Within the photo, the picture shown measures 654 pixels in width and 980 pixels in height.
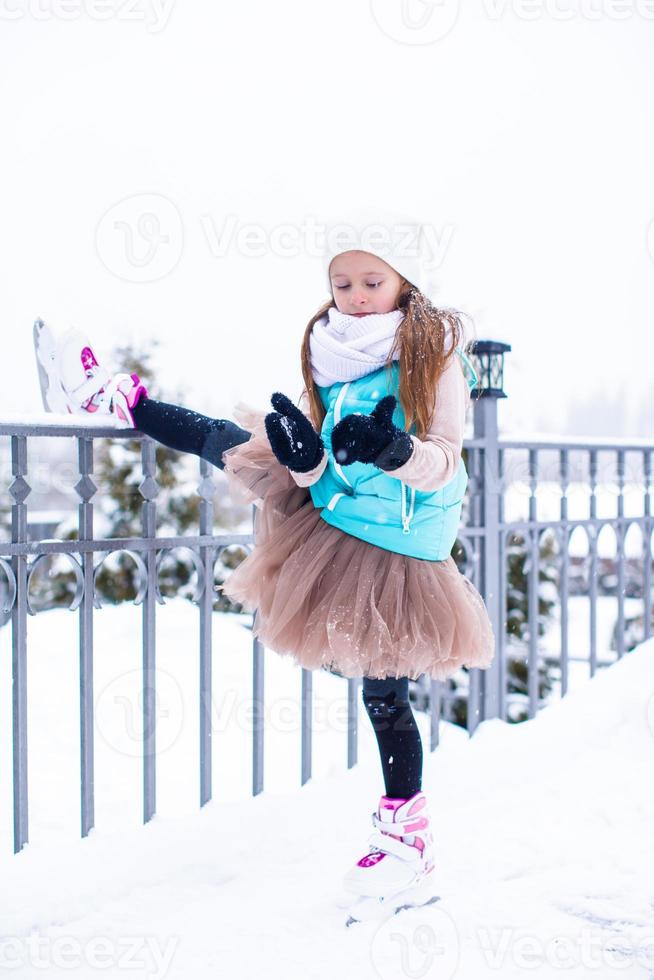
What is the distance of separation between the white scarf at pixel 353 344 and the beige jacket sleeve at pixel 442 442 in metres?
0.16

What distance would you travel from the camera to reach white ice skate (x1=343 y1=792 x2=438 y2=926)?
1.78 meters

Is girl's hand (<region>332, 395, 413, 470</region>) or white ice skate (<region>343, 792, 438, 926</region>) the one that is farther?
white ice skate (<region>343, 792, 438, 926</region>)

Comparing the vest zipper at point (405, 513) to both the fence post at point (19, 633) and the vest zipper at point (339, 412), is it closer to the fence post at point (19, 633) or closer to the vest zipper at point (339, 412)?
the vest zipper at point (339, 412)

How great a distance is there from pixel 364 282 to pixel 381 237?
12 centimetres

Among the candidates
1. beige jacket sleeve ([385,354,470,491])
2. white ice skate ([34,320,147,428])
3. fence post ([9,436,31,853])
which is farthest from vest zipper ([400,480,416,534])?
fence post ([9,436,31,853])

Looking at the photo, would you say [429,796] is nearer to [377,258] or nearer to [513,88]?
[377,258]

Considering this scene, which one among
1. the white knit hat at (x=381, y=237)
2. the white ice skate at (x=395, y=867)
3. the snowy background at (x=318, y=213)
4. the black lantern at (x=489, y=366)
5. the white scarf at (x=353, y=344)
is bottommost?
the white ice skate at (x=395, y=867)

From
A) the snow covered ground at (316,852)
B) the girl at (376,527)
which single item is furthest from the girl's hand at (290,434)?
the snow covered ground at (316,852)

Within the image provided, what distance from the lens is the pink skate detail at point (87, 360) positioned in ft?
7.25

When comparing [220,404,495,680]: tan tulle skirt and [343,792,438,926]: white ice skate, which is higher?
[220,404,495,680]: tan tulle skirt

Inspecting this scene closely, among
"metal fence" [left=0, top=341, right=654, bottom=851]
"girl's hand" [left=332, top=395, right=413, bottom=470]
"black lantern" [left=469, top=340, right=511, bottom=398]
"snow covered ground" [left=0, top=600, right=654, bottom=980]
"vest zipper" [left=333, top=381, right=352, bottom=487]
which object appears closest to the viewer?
"girl's hand" [left=332, top=395, right=413, bottom=470]

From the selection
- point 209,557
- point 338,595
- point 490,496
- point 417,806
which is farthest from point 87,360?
point 490,496

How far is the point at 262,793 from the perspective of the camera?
238 cm

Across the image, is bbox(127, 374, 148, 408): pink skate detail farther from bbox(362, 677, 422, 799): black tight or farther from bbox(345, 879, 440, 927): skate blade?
bbox(345, 879, 440, 927): skate blade
